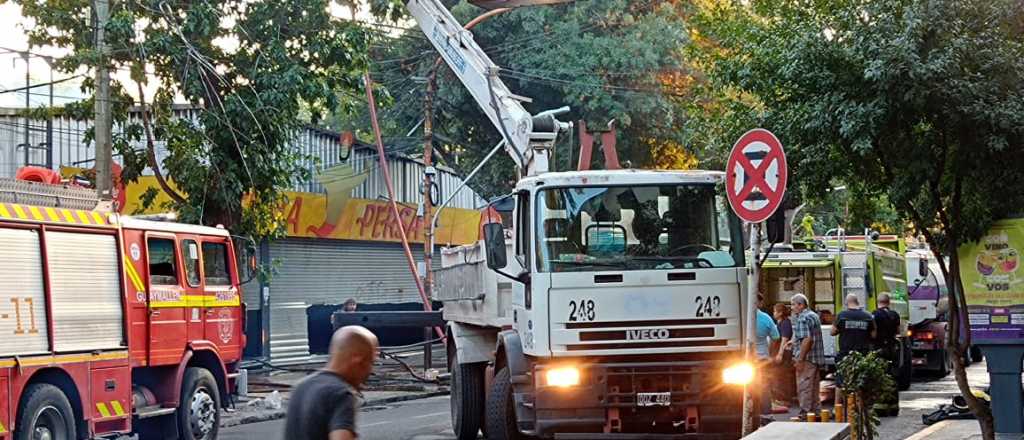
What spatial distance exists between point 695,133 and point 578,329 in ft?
12.6

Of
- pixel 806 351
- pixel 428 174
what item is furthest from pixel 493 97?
pixel 428 174

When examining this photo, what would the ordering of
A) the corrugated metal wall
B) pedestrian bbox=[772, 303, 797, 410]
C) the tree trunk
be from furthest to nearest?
the corrugated metal wall → pedestrian bbox=[772, 303, 797, 410] → the tree trunk

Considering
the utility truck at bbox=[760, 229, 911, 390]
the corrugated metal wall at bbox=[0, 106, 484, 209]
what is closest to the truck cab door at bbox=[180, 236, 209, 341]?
the corrugated metal wall at bbox=[0, 106, 484, 209]

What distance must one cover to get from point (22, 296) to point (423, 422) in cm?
727

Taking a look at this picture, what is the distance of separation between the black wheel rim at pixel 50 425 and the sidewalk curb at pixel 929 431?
880 cm

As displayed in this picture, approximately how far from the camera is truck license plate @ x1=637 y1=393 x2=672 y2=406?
1273 cm

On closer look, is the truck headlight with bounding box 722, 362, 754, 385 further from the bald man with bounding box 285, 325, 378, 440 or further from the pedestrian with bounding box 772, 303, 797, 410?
the bald man with bounding box 285, 325, 378, 440

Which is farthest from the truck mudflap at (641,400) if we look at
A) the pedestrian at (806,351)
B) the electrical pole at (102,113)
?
the electrical pole at (102,113)

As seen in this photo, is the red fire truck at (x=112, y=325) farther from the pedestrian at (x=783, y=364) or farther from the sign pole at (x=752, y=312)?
the pedestrian at (x=783, y=364)

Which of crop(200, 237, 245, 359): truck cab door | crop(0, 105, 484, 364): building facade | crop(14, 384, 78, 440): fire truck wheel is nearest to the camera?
crop(14, 384, 78, 440): fire truck wheel

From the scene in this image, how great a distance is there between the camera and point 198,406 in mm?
15898

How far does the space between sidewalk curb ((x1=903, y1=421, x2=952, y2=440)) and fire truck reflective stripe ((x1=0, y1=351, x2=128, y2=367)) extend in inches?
333

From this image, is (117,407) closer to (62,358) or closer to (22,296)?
(62,358)

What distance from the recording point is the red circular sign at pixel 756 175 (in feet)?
36.2
